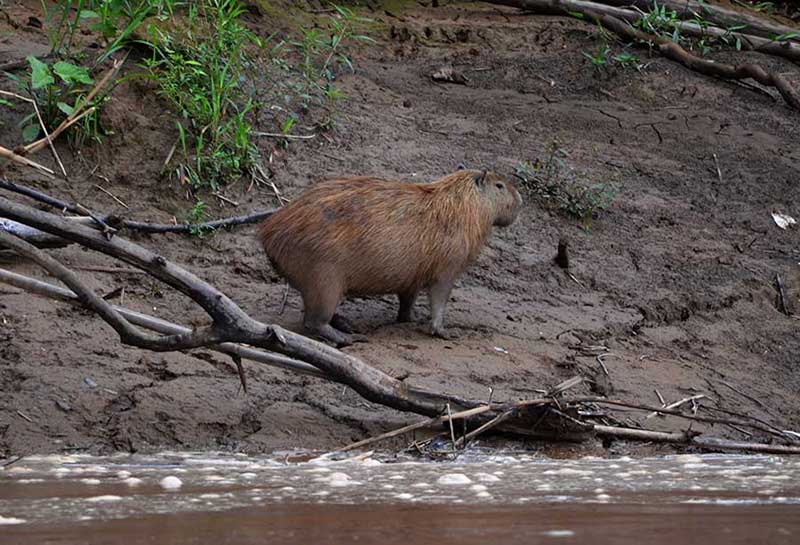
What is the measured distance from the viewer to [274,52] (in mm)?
7988

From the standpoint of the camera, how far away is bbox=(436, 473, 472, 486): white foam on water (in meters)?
3.75

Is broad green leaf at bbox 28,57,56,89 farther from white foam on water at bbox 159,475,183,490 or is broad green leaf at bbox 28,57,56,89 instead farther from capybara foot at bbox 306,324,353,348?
white foam on water at bbox 159,475,183,490

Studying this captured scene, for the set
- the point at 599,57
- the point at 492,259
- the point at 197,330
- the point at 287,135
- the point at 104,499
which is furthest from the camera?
the point at 599,57

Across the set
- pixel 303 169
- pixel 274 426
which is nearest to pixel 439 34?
pixel 303 169

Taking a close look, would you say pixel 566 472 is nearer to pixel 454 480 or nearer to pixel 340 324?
pixel 454 480

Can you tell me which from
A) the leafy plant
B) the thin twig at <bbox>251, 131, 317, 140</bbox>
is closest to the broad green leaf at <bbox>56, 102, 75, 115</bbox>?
the thin twig at <bbox>251, 131, 317, 140</bbox>

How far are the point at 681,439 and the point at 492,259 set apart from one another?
2256 mm

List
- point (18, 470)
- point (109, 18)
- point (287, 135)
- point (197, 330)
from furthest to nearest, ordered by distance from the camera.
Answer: point (287, 135), point (109, 18), point (197, 330), point (18, 470)

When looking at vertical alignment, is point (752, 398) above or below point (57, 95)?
below

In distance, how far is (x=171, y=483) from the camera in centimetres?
364

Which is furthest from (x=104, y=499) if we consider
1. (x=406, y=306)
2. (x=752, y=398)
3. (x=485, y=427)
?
(x=752, y=398)

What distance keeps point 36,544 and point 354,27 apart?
692cm

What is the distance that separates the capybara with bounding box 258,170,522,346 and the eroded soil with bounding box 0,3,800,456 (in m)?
0.27

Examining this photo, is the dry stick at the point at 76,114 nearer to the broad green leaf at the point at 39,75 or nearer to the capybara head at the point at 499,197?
the broad green leaf at the point at 39,75
